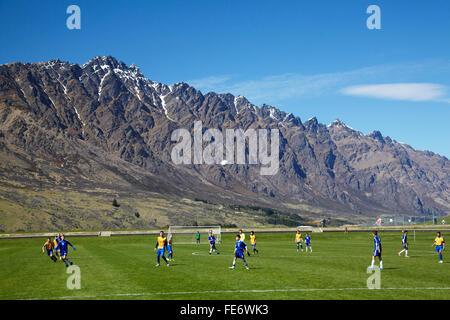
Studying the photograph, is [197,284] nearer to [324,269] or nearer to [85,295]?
[85,295]

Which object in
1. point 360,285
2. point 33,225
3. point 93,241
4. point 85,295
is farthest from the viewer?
point 33,225

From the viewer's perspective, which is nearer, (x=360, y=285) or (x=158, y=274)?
(x=360, y=285)

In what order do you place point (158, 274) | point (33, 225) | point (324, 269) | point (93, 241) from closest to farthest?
1. point (158, 274)
2. point (324, 269)
3. point (93, 241)
4. point (33, 225)

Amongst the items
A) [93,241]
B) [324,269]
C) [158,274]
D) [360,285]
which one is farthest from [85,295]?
[93,241]

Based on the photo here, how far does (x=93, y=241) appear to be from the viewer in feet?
330

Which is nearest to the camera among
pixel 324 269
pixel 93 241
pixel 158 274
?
pixel 158 274

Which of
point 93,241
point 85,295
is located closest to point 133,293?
point 85,295
